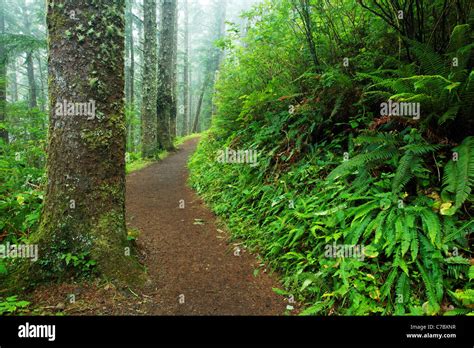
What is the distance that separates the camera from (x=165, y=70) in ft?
41.9

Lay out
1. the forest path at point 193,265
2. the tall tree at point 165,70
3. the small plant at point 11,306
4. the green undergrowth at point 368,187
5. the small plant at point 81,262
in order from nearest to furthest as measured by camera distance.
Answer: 1. the small plant at point 11,306
2. the green undergrowth at point 368,187
3. the small plant at point 81,262
4. the forest path at point 193,265
5. the tall tree at point 165,70

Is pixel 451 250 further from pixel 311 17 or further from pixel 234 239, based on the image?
pixel 311 17

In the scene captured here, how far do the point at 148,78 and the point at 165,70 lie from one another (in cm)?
195

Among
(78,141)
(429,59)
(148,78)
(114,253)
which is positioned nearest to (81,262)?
(114,253)

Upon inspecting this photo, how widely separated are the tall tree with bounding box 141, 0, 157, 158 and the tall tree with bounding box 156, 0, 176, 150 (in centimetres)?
111

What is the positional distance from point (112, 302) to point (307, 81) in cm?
562

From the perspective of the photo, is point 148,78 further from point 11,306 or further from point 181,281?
point 11,306

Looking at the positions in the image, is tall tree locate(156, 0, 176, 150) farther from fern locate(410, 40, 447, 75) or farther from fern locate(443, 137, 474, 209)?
fern locate(443, 137, 474, 209)

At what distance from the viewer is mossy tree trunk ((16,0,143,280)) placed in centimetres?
314

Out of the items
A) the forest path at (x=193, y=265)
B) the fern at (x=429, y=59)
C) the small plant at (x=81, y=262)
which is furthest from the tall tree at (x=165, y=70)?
the fern at (x=429, y=59)

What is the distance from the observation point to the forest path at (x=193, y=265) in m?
3.18

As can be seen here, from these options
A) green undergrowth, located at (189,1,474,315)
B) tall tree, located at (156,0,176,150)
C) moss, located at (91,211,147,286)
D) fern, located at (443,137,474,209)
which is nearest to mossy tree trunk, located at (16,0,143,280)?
moss, located at (91,211,147,286)

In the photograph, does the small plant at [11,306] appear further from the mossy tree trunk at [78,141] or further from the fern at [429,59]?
the fern at [429,59]
